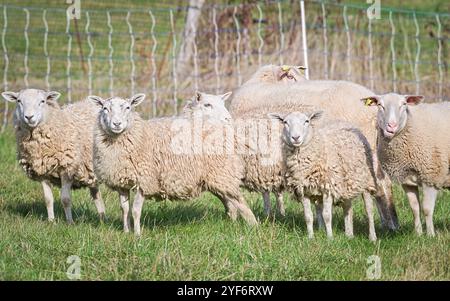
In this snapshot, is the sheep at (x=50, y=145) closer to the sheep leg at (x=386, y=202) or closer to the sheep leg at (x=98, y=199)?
the sheep leg at (x=98, y=199)

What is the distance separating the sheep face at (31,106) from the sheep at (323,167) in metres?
1.95

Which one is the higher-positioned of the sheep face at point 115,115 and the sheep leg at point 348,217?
the sheep face at point 115,115

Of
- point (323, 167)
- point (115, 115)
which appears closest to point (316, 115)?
point (323, 167)

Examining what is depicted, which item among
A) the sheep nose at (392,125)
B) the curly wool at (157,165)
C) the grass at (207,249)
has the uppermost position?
the sheep nose at (392,125)

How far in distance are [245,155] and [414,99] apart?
4.65 feet

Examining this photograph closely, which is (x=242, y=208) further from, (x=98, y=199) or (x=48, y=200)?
(x=48, y=200)

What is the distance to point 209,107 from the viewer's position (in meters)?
7.05

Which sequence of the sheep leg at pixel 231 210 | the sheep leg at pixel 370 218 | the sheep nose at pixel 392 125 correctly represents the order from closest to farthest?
the sheep nose at pixel 392 125
the sheep leg at pixel 370 218
the sheep leg at pixel 231 210

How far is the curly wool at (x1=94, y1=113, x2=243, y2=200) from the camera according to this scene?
6168mm

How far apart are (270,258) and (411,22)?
32.3 ft

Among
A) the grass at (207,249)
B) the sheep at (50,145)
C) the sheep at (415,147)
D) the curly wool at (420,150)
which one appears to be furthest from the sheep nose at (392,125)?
the sheep at (50,145)

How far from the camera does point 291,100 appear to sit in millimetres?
7457

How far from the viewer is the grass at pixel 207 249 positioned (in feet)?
16.4
